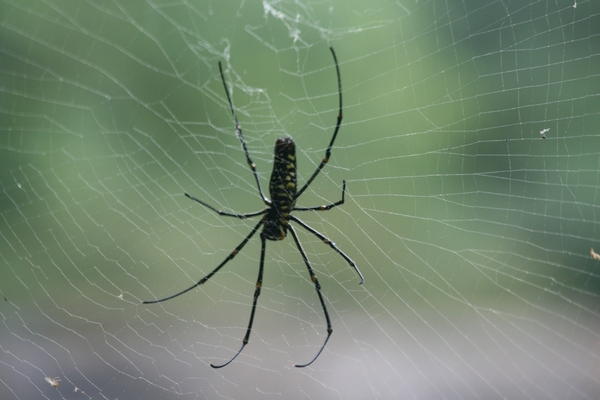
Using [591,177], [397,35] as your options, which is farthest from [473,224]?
[397,35]

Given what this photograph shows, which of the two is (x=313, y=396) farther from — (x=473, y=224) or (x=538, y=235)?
(x=538, y=235)

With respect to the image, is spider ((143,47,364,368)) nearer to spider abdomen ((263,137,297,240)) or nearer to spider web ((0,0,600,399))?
spider abdomen ((263,137,297,240))

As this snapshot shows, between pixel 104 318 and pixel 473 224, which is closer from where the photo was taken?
pixel 473 224

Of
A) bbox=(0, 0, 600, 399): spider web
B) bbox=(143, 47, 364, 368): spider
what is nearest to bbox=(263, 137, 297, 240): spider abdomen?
bbox=(143, 47, 364, 368): spider

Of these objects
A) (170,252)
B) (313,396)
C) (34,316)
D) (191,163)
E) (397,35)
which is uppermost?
(397,35)

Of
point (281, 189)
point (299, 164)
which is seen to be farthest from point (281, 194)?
point (299, 164)

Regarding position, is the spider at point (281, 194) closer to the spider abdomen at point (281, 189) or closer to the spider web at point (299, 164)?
the spider abdomen at point (281, 189)

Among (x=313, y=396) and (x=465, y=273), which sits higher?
(x=465, y=273)
